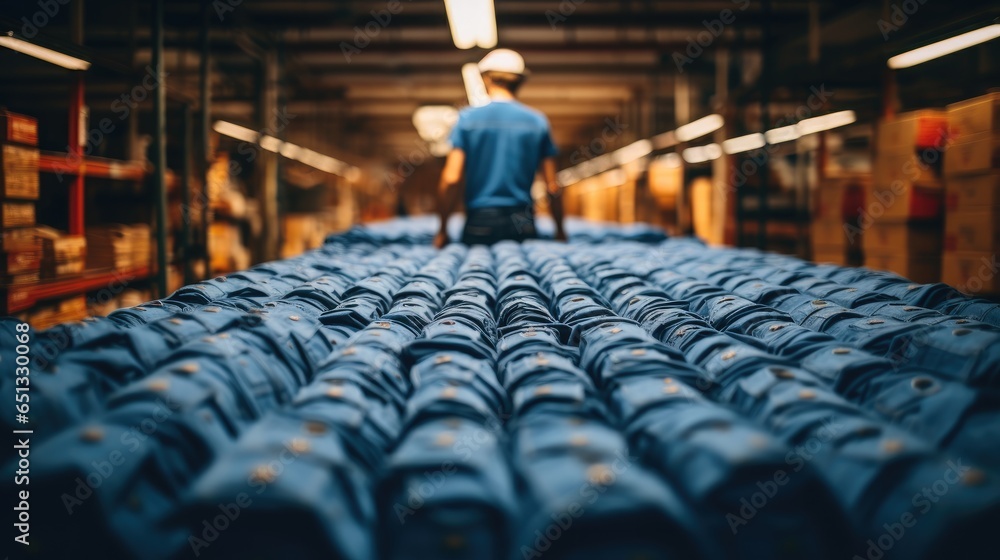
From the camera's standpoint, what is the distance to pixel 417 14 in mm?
9109

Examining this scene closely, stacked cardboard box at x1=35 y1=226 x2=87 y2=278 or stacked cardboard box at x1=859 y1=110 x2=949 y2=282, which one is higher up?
stacked cardboard box at x1=859 y1=110 x2=949 y2=282

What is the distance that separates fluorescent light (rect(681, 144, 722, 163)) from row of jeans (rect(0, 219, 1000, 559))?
850cm

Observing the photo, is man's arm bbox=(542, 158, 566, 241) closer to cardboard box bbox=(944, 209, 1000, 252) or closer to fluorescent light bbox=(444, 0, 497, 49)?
fluorescent light bbox=(444, 0, 497, 49)

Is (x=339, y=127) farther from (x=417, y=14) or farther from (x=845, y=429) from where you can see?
(x=845, y=429)

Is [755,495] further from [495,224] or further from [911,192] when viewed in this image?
[911,192]

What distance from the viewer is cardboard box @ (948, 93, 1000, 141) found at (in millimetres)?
4719

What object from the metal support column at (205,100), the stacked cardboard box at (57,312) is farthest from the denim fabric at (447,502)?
the metal support column at (205,100)

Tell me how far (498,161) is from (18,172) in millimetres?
3469

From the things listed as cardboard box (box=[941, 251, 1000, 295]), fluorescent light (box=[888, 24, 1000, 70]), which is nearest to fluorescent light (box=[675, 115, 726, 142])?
fluorescent light (box=[888, 24, 1000, 70])

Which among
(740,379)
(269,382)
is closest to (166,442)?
(269,382)

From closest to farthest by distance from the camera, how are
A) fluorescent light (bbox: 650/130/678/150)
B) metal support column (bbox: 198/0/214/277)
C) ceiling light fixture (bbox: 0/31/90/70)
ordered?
ceiling light fixture (bbox: 0/31/90/70), metal support column (bbox: 198/0/214/277), fluorescent light (bbox: 650/130/678/150)

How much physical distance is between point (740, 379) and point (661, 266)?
2157 millimetres

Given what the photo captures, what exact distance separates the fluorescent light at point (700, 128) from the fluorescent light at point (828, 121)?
156cm

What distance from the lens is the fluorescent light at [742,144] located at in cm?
855
